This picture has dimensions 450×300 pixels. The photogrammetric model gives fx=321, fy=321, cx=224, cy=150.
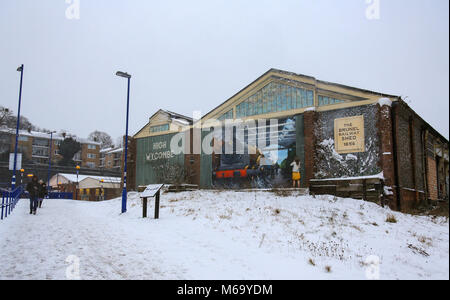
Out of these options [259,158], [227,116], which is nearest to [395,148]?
[259,158]

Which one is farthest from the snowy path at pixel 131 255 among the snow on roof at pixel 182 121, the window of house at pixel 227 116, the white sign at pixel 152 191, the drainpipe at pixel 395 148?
the snow on roof at pixel 182 121

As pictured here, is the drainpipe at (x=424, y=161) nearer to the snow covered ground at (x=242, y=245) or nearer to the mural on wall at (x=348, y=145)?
the mural on wall at (x=348, y=145)

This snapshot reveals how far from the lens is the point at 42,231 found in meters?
9.77

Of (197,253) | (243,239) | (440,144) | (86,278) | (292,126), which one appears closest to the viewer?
(86,278)

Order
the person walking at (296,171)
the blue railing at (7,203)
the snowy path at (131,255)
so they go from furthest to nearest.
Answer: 1. the person walking at (296,171)
2. the blue railing at (7,203)
3. the snowy path at (131,255)

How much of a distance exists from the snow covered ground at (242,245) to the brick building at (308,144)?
4335mm

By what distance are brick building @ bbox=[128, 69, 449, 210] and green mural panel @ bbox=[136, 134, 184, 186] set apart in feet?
0.27

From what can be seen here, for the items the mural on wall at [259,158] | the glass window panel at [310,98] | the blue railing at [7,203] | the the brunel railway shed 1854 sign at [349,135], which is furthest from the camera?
the mural on wall at [259,158]

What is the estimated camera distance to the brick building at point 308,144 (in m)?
16.1

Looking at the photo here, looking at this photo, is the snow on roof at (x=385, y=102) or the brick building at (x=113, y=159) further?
the brick building at (x=113, y=159)

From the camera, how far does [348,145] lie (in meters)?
17.1
